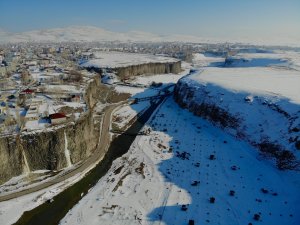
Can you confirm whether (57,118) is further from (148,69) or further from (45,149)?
(148,69)

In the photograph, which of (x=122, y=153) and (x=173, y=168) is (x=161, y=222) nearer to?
(x=173, y=168)

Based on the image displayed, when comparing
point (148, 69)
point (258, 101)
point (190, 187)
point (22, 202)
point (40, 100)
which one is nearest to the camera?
Result: point (22, 202)

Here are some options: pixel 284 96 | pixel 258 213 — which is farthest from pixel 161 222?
pixel 284 96

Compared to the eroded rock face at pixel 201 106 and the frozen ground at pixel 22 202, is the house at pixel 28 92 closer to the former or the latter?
the frozen ground at pixel 22 202

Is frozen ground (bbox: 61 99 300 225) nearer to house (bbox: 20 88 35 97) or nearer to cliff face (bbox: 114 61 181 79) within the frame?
house (bbox: 20 88 35 97)

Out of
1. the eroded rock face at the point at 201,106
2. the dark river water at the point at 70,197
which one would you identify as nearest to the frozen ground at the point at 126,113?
the dark river water at the point at 70,197

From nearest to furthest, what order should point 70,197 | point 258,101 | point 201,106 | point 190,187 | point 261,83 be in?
1. point 70,197
2. point 190,187
3. point 258,101
4. point 201,106
5. point 261,83

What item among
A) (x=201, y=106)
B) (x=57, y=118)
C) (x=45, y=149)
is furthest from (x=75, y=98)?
(x=201, y=106)
